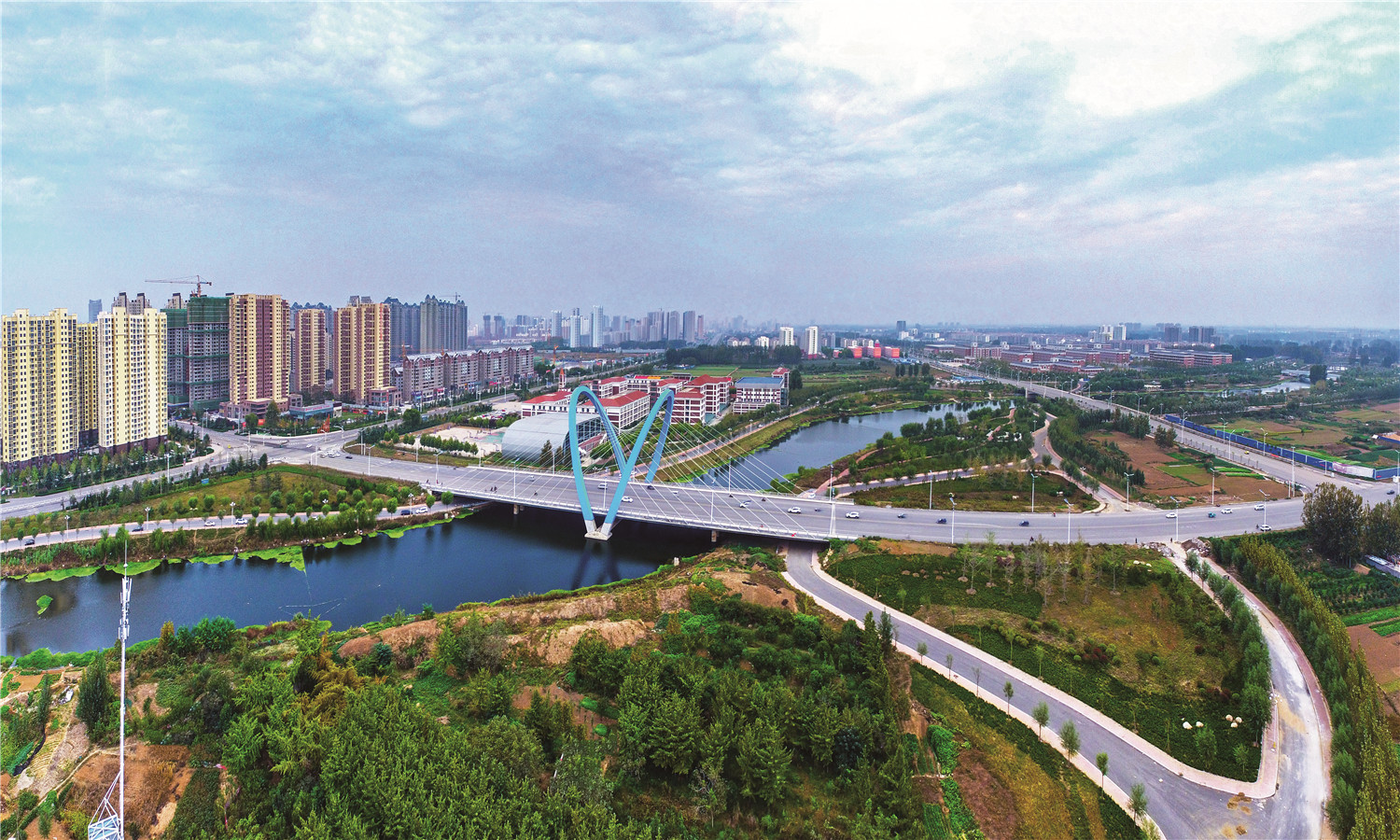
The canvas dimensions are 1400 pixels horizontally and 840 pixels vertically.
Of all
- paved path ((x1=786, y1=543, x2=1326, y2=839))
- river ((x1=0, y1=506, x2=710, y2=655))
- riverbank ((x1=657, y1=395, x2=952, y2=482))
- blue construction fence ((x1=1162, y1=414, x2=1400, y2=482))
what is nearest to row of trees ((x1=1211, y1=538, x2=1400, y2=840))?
paved path ((x1=786, y1=543, x2=1326, y2=839))

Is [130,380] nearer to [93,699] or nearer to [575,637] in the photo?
[93,699]

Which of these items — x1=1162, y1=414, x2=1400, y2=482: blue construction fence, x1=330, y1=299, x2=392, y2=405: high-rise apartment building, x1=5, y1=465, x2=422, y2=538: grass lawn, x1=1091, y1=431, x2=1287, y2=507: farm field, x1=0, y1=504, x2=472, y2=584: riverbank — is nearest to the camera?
x1=0, y1=504, x2=472, y2=584: riverbank

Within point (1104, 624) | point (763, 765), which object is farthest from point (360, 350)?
point (1104, 624)

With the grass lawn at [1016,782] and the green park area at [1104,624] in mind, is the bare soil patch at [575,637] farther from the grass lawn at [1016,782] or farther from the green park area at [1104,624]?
the green park area at [1104,624]

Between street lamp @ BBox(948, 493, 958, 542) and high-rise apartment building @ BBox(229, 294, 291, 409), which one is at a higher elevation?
high-rise apartment building @ BBox(229, 294, 291, 409)

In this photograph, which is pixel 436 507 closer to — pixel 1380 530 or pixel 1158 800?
pixel 1158 800

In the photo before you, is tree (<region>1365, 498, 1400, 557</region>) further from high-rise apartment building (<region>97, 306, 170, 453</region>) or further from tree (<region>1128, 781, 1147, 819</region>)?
high-rise apartment building (<region>97, 306, 170, 453</region>)
